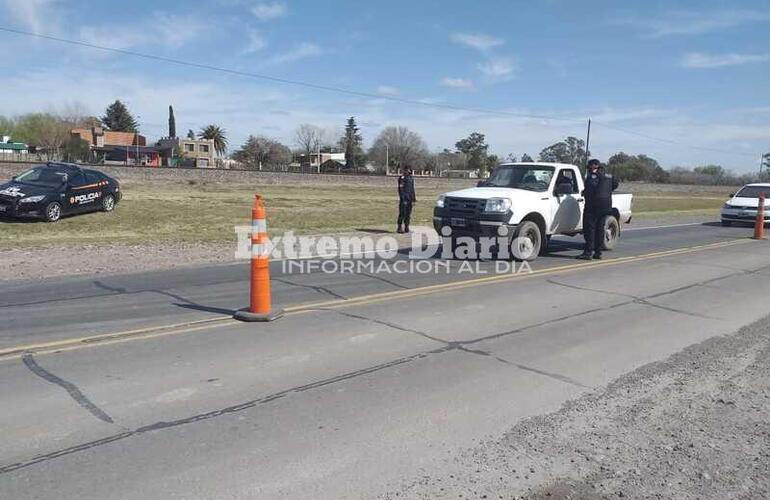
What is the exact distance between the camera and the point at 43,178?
17562 millimetres

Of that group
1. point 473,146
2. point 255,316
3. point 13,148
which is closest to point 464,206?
point 255,316

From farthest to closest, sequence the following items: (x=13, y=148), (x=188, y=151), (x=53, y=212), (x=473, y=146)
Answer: (x=473, y=146), (x=188, y=151), (x=13, y=148), (x=53, y=212)

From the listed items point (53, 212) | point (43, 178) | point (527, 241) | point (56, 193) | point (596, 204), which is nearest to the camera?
point (527, 241)

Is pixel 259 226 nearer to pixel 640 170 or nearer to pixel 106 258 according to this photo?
pixel 106 258

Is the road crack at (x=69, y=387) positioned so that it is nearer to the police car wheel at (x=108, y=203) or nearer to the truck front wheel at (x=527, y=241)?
the truck front wheel at (x=527, y=241)

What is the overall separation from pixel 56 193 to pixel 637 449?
17086mm

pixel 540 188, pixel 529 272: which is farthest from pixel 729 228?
pixel 529 272

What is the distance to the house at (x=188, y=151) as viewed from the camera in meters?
99.8

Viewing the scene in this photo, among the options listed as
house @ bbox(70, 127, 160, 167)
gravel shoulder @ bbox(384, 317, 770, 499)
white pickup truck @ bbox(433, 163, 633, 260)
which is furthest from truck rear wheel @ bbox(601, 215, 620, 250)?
house @ bbox(70, 127, 160, 167)

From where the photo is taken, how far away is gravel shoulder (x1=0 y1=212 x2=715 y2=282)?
10.5 m

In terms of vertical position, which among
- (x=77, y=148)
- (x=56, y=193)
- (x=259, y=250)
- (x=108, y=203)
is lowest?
(x=108, y=203)

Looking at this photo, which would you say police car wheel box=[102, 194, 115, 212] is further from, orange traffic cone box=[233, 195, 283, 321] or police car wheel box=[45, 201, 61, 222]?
orange traffic cone box=[233, 195, 283, 321]

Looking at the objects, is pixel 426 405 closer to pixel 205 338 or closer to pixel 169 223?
pixel 205 338

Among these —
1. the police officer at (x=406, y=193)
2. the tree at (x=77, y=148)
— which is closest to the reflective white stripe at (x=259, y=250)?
the police officer at (x=406, y=193)
